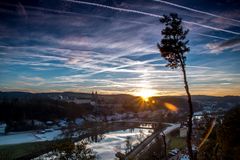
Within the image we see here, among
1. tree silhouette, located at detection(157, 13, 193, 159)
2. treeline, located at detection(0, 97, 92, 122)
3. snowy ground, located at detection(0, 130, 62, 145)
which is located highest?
tree silhouette, located at detection(157, 13, 193, 159)

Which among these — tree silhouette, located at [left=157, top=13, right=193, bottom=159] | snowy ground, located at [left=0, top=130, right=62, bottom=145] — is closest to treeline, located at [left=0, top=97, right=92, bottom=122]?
snowy ground, located at [left=0, top=130, right=62, bottom=145]

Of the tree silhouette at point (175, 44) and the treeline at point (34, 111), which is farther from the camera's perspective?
the treeline at point (34, 111)

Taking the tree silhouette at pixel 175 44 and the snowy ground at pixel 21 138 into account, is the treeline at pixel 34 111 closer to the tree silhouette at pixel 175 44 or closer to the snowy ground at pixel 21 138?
the snowy ground at pixel 21 138

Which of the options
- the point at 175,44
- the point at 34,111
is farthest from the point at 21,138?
the point at 175,44

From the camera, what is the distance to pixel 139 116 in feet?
553

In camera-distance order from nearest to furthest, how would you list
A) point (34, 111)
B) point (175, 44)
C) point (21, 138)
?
point (175, 44)
point (21, 138)
point (34, 111)

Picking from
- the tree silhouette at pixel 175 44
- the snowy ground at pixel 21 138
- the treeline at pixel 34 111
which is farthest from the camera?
the treeline at pixel 34 111

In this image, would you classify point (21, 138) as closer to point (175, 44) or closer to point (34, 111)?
point (34, 111)

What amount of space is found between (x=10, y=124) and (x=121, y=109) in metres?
91.1

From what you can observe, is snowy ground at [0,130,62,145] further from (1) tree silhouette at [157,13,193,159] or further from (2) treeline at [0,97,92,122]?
(1) tree silhouette at [157,13,193,159]

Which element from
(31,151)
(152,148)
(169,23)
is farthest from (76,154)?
(31,151)

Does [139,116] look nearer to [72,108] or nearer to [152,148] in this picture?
[72,108]

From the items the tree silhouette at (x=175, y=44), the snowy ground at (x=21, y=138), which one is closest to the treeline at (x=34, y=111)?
the snowy ground at (x=21, y=138)

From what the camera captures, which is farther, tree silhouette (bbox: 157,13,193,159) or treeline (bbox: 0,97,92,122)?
treeline (bbox: 0,97,92,122)
